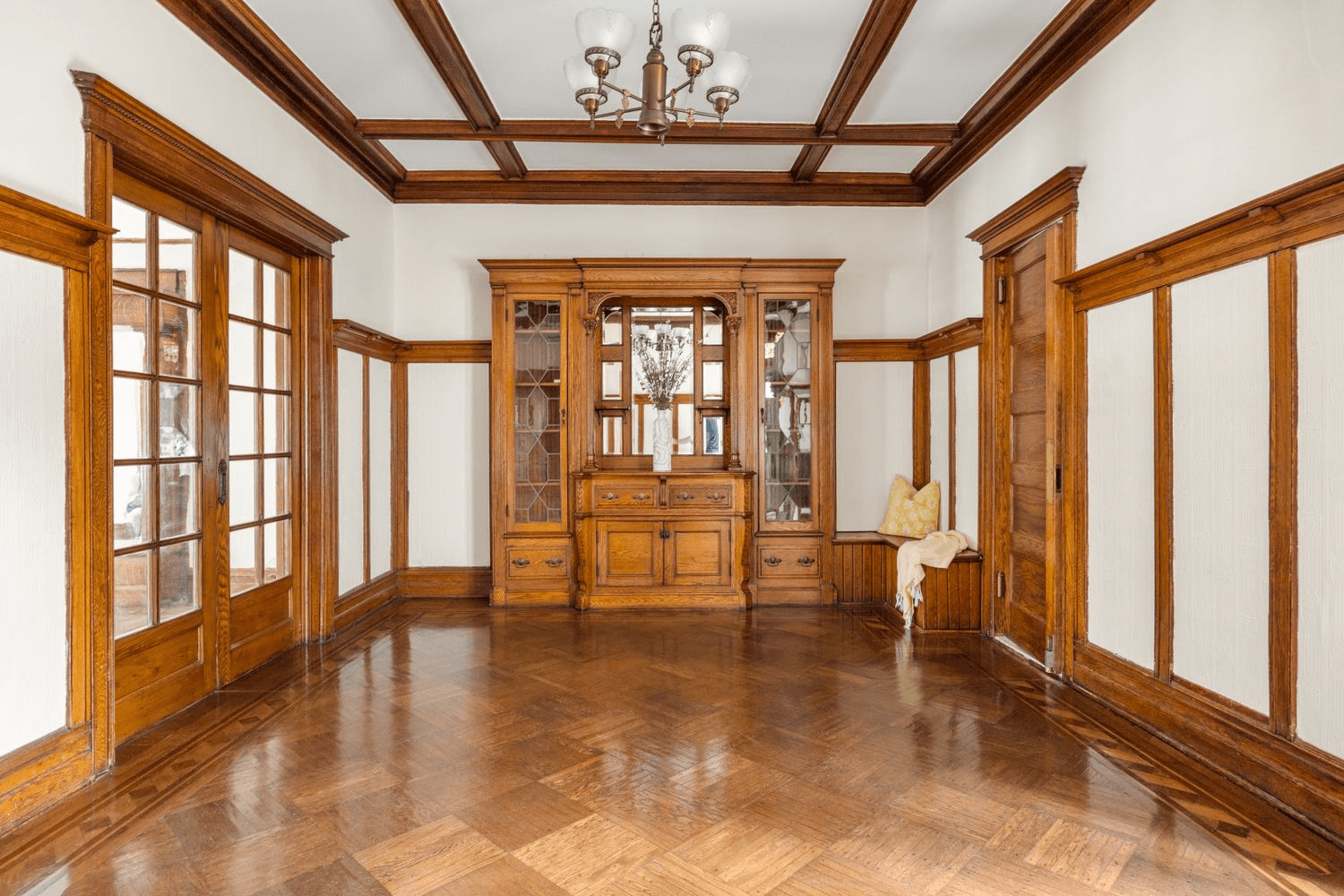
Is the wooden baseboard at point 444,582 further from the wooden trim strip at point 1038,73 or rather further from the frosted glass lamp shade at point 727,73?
the wooden trim strip at point 1038,73

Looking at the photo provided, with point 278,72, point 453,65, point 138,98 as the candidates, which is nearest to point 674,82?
point 453,65

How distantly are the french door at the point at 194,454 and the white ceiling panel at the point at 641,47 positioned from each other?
1571 millimetres

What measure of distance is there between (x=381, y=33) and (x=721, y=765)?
11.9ft

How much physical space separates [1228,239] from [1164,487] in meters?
0.95

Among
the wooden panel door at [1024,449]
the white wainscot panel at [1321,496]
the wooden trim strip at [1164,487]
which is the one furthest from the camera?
the wooden panel door at [1024,449]

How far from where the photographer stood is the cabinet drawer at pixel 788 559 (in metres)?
5.26

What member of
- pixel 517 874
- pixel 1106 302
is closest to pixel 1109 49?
pixel 1106 302

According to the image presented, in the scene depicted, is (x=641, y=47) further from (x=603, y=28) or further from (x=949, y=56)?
(x=949, y=56)

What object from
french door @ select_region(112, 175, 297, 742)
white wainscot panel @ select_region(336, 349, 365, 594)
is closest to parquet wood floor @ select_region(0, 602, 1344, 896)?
french door @ select_region(112, 175, 297, 742)

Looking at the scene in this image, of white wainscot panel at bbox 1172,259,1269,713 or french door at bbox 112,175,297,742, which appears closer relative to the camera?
white wainscot panel at bbox 1172,259,1269,713

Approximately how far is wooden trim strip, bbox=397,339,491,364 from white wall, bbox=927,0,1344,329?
3740mm

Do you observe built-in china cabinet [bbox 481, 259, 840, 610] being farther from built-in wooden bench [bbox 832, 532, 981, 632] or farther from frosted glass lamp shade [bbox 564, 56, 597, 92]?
frosted glass lamp shade [bbox 564, 56, 597, 92]

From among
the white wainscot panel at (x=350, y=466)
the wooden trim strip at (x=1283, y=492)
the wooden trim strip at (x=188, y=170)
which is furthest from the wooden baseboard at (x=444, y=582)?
the wooden trim strip at (x=1283, y=492)

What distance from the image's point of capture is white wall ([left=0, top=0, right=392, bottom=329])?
232 cm
